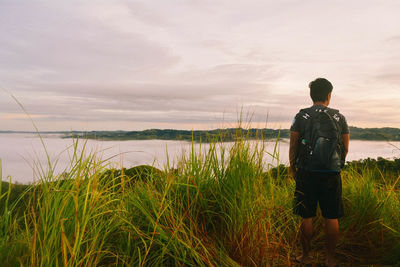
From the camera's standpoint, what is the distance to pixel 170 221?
3025 millimetres

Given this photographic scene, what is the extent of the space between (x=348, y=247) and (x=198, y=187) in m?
2.82

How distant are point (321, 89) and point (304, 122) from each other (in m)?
0.54

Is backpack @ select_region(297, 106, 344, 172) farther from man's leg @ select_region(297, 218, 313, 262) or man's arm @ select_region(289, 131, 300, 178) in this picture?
man's leg @ select_region(297, 218, 313, 262)

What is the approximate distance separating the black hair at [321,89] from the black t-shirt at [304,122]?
15cm

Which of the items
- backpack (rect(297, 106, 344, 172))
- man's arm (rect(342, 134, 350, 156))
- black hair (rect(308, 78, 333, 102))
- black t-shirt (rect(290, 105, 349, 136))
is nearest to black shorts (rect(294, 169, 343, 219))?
backpack (rect(297, 106, 344, 172))

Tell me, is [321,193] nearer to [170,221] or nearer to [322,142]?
[322,142]

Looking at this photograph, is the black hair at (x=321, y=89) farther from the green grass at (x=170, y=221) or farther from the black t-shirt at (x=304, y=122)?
the green grass at (x=170, y=221)

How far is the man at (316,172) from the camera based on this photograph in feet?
12.5

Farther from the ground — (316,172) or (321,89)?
(321,89)

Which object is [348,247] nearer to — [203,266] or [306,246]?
[306,246]

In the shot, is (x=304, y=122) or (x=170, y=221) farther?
(x=304, y=122)

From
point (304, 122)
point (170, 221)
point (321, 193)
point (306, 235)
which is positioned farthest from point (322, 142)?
point (170, 221)

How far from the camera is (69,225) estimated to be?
97.0 inches

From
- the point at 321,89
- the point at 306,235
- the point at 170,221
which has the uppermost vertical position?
the point at 321,89
